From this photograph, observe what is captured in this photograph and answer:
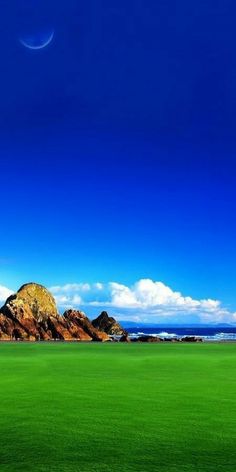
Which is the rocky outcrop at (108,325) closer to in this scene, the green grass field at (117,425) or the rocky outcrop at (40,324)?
the rocky outcrop at (40,324)

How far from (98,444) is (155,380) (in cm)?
697

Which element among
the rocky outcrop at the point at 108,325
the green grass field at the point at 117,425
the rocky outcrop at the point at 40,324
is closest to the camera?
the green grass field at the point at 117,425

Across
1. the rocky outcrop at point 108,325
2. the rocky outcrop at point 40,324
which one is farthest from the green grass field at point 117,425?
the rocky outcrop at point 108,325

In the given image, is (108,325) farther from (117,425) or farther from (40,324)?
(117,425)

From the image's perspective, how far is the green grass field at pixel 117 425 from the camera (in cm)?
565

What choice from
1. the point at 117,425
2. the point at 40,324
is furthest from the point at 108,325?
the point at 117,425

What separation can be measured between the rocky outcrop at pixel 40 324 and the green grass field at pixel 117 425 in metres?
49.8

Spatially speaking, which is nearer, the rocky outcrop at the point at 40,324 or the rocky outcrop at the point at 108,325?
the rocky outcrop at the point at 40,324

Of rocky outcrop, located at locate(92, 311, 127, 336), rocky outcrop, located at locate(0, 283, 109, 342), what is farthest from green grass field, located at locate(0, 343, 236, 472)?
rocky outcrop, located at locate(92, 311, 127, 336)

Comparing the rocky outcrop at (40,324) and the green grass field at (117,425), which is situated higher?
the rocky outcrop at (40,324)

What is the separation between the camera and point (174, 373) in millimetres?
15133

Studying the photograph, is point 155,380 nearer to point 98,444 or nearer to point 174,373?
point 174,373

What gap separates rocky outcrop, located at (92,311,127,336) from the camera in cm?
8375

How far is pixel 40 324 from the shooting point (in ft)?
221
